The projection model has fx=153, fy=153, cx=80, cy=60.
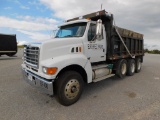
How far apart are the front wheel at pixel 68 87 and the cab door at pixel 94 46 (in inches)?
44.0

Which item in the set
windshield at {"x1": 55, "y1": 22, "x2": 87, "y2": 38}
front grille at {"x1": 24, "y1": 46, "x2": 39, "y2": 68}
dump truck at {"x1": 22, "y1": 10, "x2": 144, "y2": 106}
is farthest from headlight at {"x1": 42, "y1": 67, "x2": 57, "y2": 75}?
windshield at {"x1": 55, "y1": 22, "x2": 87, "y2": 38}

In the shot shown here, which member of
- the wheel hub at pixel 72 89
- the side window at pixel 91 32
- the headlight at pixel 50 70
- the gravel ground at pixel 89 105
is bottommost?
the gravel ground at pixel 89 105

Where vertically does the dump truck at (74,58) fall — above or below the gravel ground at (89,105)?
above

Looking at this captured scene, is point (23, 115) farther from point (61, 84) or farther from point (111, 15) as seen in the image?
point (111, 15)

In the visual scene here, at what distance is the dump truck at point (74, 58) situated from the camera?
13.7 ft

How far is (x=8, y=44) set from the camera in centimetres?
1552

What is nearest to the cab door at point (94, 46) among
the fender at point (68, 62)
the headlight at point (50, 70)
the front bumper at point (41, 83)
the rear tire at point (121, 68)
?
the fender at point (68, 62)

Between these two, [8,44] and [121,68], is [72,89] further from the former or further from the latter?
[8,44]

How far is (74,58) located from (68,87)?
2.81 feet

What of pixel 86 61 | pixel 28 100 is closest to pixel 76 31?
pixel 86 61

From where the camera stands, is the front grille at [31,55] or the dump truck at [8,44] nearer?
the front grille at [31,55]

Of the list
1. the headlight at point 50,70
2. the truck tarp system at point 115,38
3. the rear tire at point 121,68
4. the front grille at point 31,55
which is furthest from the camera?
the rear tire at point 121,68

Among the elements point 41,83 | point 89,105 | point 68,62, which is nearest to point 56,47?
point 68,62

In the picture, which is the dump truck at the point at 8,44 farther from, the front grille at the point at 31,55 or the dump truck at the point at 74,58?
the front grille at the point at 31,55
